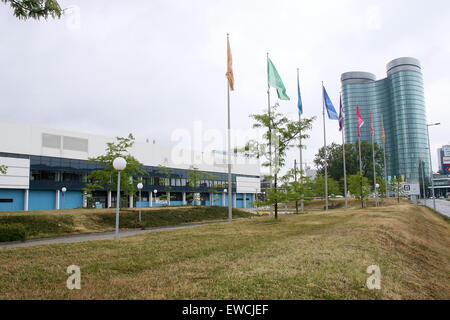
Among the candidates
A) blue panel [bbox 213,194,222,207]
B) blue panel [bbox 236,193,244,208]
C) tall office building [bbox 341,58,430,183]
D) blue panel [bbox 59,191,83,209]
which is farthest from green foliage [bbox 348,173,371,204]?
tall office building [bbox 341,58,430,183]

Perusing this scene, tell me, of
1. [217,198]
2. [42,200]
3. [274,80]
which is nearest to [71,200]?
[42,200]

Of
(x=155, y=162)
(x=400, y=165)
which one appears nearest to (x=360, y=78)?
(x=400, y=165)

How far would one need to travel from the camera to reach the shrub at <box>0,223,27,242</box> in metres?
14.2

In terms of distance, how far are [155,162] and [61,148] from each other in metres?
17.4

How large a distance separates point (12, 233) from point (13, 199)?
1266 inches

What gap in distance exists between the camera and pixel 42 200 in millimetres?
44438

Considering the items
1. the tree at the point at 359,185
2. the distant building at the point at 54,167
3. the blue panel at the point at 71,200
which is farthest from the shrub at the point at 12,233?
the tree at the point at 359,185

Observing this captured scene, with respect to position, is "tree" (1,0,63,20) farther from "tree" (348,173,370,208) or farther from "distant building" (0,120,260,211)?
"tree" (348,173,370,208)

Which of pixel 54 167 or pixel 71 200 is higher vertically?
pixel 54 167

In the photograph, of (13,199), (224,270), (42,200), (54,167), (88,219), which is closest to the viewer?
(224,270)

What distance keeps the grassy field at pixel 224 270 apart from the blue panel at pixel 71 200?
133 feet

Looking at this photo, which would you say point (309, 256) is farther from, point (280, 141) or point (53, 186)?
point (53, 186)

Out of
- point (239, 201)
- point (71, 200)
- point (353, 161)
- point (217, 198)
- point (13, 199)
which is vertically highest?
point (353, 161)

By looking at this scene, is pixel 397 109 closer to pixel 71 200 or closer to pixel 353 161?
pixel 353 161
